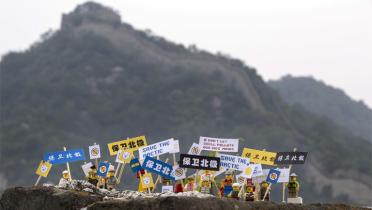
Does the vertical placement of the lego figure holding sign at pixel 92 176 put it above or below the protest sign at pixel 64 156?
below

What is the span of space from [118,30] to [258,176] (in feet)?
542

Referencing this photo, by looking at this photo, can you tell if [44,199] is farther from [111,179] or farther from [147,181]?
[147,181]

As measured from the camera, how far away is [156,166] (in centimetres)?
2912

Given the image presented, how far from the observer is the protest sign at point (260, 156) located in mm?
31336

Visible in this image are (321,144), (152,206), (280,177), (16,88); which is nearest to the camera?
(152,206)

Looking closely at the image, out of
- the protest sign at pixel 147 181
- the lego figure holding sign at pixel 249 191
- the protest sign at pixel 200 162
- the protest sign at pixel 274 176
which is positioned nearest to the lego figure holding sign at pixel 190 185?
the protest sign at pixel 200 162

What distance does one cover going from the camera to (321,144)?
168125 millimetres

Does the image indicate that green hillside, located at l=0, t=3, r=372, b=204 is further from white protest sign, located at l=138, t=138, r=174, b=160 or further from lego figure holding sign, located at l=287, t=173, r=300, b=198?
lego figure holding sign, located at l=287, t=173, r=300, b=198

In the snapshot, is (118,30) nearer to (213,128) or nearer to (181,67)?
(181,67)

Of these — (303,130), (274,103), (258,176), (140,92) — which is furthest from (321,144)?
(258,176)

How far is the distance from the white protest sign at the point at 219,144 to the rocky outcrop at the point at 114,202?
386cm

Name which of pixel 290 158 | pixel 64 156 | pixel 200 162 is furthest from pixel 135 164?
pixel 290 158

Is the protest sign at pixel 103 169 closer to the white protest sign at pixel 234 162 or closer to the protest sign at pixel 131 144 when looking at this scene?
the protest sign at pixel 131 144

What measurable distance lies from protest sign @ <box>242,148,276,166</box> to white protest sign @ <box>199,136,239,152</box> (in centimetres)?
47
